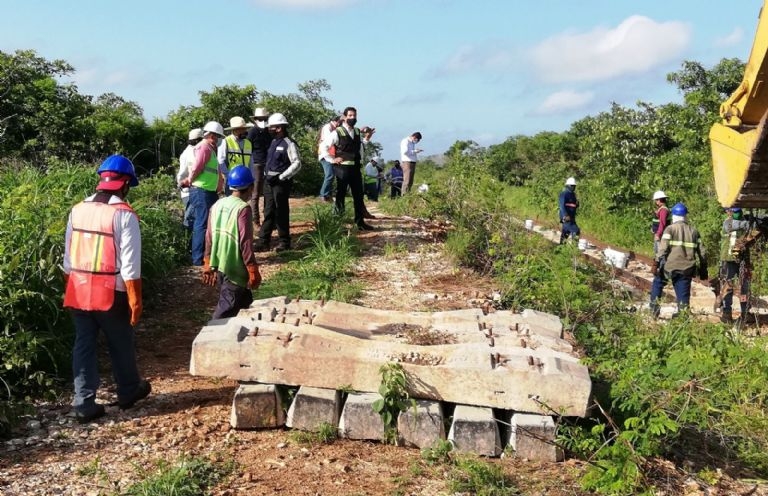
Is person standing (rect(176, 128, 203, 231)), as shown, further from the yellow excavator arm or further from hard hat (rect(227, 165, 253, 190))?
the yellow excavator arm

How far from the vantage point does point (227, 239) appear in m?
5.16

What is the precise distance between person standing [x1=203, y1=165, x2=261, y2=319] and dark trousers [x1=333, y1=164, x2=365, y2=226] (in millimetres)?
4760

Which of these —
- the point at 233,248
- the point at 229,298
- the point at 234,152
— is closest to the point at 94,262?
the point at 233,248

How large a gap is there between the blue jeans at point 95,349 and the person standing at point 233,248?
2.77 feet

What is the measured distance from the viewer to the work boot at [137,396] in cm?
461

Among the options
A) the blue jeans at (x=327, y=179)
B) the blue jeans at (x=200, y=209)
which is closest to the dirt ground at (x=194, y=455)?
the blue jeans at (x=200, y=209)

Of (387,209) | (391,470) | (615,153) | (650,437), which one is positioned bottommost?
(391,470)

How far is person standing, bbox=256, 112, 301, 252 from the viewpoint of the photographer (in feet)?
28.1

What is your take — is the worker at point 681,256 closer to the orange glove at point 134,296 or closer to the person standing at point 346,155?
the person standing at point 346,155

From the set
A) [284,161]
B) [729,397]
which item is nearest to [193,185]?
[284,161]

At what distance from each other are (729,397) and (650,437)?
1.88 m

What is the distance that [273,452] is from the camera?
4066 millimetres

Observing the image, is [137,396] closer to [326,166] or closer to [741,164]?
[741,164]

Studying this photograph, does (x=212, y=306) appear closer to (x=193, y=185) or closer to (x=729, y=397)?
(x=193, y=185)
